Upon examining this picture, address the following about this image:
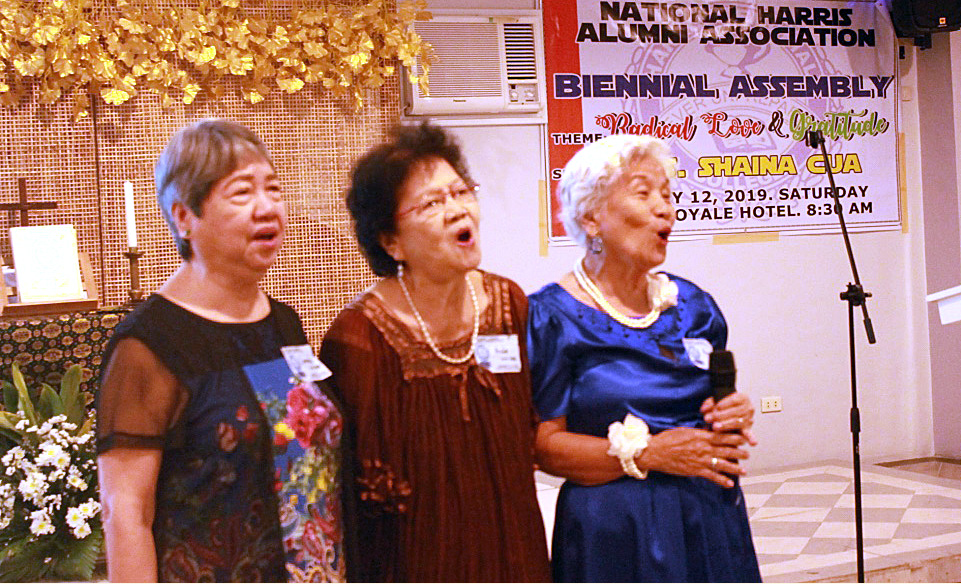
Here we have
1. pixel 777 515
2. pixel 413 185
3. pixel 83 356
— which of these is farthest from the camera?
pixel 777 515

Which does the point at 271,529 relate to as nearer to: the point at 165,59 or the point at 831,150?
the point at 165,59

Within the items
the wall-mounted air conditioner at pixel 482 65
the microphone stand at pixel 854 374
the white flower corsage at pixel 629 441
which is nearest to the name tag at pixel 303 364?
the white flower corsage at pixel 629 441

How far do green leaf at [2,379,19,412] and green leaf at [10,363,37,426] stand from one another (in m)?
0.04

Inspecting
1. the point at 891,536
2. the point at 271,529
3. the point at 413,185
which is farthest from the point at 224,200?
the point at 891,536

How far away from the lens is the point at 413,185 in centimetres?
171

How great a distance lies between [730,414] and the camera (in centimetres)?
182

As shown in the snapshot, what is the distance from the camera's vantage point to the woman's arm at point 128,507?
1.45m

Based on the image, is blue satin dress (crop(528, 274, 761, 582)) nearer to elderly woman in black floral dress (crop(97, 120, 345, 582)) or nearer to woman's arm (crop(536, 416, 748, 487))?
woman's arm (crop(536, 416, 748, 487))

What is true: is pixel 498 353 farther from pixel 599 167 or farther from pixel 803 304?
pixel 803 304

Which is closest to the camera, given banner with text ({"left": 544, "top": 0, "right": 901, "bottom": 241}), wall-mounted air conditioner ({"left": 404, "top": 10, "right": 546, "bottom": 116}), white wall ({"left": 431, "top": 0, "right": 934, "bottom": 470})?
wall-mounted air conditioner ({"left": 404, "top": 10, "right": 546, "bottom": 116})

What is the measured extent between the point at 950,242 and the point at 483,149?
309 cm

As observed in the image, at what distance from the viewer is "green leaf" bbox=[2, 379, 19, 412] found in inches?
146

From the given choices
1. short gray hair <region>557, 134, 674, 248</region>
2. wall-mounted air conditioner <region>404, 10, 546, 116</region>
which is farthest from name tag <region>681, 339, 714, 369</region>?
wall-mounted air conditioner <region>404, 10, 546, 116</region>

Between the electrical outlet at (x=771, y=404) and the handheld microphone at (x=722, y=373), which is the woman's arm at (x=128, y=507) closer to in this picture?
the handheld microphone at (x=722, y=373)
